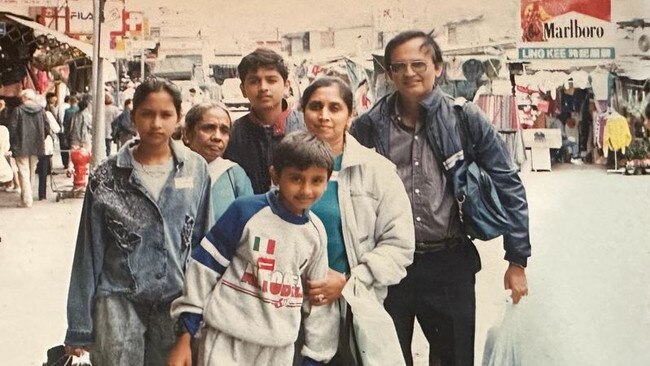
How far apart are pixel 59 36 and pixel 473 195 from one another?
5.10 feet

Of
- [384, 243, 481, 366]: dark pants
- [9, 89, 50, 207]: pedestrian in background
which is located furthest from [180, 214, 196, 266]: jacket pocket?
[384, 243, 481, 366]: dark pants

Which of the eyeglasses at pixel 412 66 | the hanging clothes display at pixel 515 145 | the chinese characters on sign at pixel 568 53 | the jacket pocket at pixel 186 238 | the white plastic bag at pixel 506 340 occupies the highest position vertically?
the chinese characters on sign at pixel 568 53

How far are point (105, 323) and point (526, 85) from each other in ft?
5.56

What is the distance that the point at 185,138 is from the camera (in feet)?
8.13

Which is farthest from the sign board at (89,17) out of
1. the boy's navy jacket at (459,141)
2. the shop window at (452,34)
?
the shop window at (452,34)

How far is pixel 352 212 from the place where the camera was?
95.8 inches

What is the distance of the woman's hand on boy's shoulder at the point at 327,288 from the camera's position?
2389mm

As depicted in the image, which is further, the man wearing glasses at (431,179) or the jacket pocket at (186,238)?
the man wearing glasses at (431,179)

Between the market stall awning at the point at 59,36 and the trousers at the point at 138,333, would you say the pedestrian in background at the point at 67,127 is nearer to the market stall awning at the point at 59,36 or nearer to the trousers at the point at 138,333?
the market stall awning at the point at 59,36

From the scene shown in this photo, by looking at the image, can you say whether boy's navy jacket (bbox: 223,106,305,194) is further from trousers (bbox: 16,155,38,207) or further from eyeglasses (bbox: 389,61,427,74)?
trousers (bbox: 16,155,38,207)

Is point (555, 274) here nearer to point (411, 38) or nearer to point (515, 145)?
point (515, 145)

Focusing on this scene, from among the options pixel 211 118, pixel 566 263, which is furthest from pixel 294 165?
pixel 566 263

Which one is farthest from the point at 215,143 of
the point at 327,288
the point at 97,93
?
the point at 327,288

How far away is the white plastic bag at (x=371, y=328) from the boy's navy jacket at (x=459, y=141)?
0.48 m
